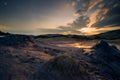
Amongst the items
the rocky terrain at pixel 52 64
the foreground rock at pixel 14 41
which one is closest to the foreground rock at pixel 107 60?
the rocky terrain at pixel 52 64

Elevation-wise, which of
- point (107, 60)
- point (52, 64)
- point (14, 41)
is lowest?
point (107, 60)

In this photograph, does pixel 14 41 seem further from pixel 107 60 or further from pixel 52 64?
pixel 107 60

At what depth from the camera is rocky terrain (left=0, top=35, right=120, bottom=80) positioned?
24.7 feet

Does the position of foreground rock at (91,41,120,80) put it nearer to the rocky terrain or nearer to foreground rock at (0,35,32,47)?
the rocky terrain

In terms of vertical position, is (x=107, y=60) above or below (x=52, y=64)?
below

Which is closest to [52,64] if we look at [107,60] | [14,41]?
[107,60]

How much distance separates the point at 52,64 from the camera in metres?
7.86

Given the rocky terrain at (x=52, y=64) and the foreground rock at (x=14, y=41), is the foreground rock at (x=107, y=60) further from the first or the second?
the foreground rock at (x=14, y=41)

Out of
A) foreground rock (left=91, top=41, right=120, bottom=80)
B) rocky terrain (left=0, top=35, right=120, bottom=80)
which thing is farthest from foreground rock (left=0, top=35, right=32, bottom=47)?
foreground rock (left=91, top=41, right=120, bottom=80)

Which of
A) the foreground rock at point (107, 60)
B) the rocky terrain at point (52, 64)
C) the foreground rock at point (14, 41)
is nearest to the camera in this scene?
the rocky terrain at point (52, 64)

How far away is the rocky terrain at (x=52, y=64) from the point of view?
24.7 feet

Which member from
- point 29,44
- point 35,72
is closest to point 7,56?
point 35,72

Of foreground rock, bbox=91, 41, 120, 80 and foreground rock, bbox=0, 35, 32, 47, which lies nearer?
foreground rock, bbox=91, 41, 120, 80

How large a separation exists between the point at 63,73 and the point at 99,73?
7.53 feet
